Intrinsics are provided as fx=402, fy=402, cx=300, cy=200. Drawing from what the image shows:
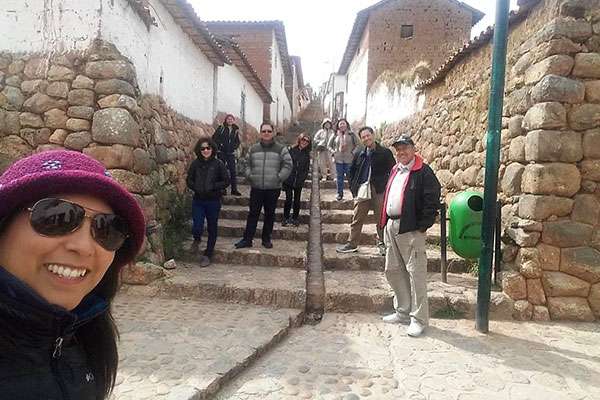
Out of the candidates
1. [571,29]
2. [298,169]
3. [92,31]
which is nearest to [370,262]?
[298,169]

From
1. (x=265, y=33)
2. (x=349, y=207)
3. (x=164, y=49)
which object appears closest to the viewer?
(x=164, y=49)

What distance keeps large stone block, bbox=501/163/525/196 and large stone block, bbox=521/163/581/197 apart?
24 cm

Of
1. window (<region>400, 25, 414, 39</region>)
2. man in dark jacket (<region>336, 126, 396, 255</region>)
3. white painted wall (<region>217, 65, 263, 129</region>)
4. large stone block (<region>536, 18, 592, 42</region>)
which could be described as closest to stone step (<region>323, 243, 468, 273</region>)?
man in dark jacket (<region>336, 126, 396, 255</region>)

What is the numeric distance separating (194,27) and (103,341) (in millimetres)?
6210

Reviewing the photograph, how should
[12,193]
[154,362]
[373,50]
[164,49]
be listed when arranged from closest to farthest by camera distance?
1. [12,193]
2. [154,362]
3. [164,49]
4. [373,50]

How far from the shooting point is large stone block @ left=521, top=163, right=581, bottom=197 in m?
3.96

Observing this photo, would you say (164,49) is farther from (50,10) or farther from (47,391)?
(47,391)

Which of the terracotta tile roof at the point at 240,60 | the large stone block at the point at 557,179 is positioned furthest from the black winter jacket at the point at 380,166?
the terracotta tile roof at the point at 240,60

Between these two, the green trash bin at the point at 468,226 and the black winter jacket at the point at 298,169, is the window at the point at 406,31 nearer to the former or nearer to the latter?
the black winter jacket at the point at 298,169

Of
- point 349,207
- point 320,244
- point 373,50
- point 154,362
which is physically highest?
point 373,50

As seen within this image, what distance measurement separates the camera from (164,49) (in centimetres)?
583

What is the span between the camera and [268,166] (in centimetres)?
540

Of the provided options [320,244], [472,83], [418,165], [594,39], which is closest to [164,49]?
[320,244]

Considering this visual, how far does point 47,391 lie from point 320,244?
508cm
